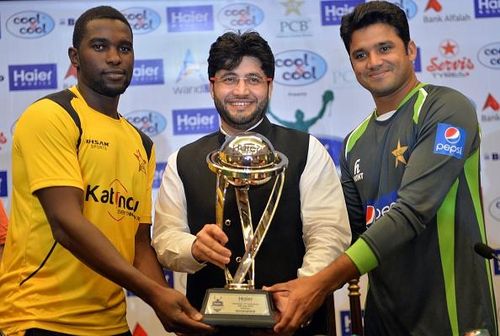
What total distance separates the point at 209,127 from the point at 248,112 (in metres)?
1.72

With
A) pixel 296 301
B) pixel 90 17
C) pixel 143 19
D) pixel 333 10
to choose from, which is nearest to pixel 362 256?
pixel 296 301

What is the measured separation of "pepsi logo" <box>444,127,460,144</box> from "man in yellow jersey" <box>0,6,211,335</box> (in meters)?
0.83

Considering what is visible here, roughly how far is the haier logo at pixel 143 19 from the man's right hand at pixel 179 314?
2.30 metres

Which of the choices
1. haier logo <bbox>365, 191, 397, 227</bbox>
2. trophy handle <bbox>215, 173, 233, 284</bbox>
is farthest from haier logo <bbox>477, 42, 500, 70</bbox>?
trophy handle <bbox>215, 173, 233, 284</bbox>

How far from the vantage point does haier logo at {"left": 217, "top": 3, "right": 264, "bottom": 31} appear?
3.83 m

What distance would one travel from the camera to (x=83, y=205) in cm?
194

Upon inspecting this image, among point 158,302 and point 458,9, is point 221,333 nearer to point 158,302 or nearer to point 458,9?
point 158,302

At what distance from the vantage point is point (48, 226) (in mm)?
1942

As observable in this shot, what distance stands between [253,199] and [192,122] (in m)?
1.79

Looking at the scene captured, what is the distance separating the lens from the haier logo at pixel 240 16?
3.83m

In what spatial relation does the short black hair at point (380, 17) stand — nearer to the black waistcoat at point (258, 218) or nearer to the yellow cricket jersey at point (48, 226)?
the black waistcoat at point (258, 218)

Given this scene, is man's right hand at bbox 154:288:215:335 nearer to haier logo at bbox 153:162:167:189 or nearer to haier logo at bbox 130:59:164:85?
haier logo at bbox 153:162:167:189

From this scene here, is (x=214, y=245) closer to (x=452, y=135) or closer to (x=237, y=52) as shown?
(x=237, y=52)

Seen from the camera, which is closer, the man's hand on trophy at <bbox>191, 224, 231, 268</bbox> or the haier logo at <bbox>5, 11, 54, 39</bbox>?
the man's hand on trophy at <bbox>191, 224, 231, 268</bbox>
